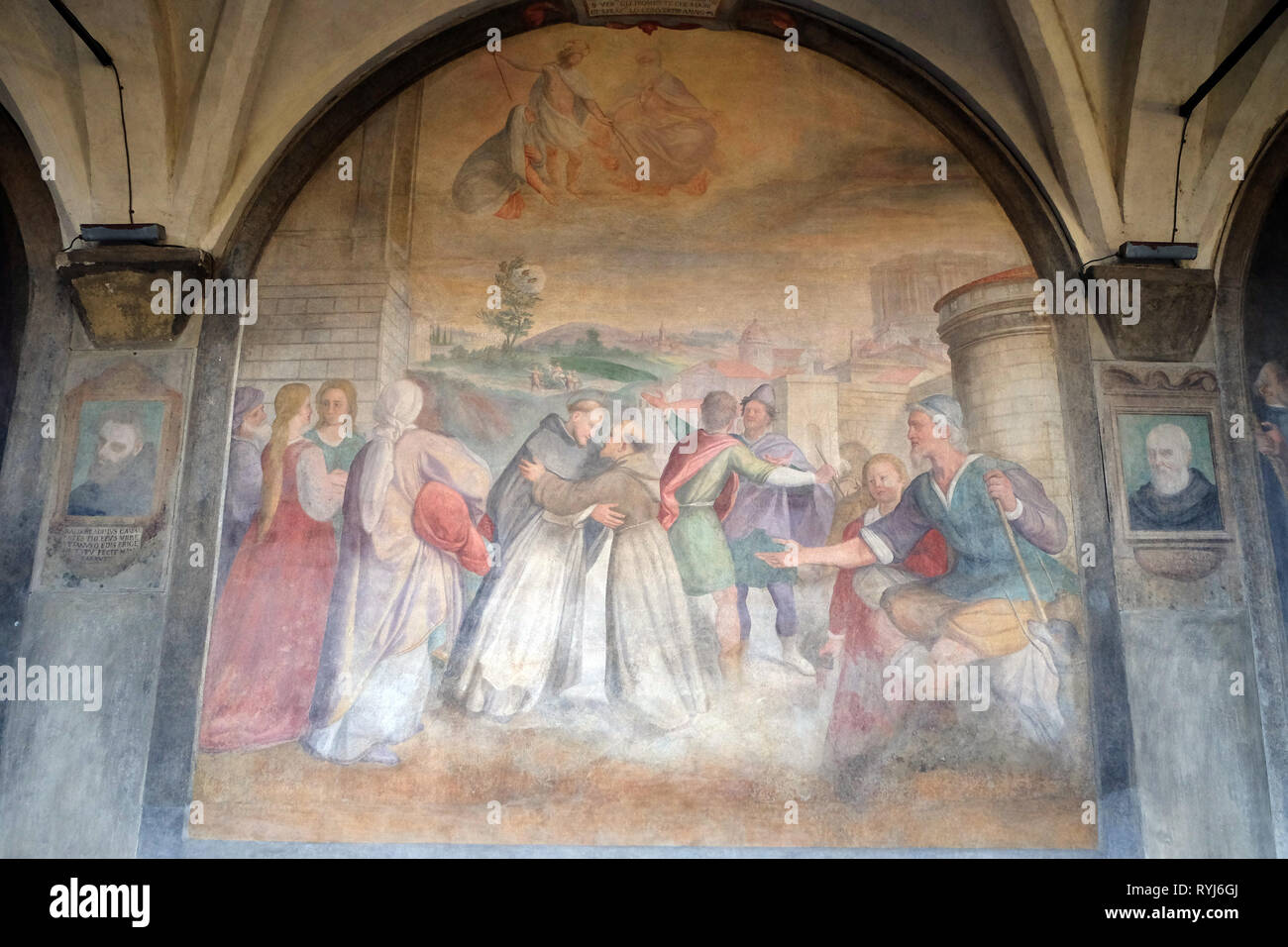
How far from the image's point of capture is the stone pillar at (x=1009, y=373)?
802 cm

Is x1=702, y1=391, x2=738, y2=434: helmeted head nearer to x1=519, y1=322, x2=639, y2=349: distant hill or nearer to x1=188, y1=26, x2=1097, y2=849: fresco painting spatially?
x1=188, y1=26, x2=1097, y2=849: fresco painting

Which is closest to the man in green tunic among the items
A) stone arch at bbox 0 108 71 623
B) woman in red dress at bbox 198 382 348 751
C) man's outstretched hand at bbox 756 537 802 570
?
man's outstretched hand at bbox 756 537 802 570

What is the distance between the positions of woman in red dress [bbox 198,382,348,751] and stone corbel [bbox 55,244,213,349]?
3.44 ft

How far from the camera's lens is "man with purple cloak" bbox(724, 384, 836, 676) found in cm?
768

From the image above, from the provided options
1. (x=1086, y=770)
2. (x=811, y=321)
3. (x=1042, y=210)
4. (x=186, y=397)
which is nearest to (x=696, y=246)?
(x=811, y=321)

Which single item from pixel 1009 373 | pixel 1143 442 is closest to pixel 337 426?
pixel 1009 373

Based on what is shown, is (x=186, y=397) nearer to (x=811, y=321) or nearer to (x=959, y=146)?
(x=811, y=321)

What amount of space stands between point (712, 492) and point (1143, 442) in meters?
2.99

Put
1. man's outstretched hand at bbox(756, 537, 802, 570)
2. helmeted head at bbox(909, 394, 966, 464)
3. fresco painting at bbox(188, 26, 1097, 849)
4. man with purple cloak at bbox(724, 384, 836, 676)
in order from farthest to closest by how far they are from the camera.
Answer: helmeted head at bbox(909, 394, 966, 464) → man's outstretched hand at bbox(756, 537, 802, 570) → man with purple cloak at bbox(724, 384, 836, 676) → fresco painting at bbox(188, 26, 1097, 849)

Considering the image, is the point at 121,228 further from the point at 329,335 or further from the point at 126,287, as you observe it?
the point at 329,335

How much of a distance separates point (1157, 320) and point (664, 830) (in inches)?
192

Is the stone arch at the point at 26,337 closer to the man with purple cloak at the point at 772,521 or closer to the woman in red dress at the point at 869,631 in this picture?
the man with purple cloak at the point at 772,521

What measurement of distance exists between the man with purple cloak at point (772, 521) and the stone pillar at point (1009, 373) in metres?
1.25

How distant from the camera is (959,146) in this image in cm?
872
